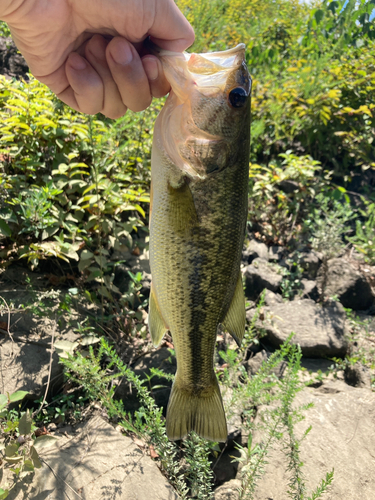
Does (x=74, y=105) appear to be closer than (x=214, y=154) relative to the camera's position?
No

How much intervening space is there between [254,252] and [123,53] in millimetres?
3163

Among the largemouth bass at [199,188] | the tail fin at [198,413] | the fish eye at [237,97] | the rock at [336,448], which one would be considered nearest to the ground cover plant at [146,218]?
the rock at [336,448]

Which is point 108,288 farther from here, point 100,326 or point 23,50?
Result: point 23,50

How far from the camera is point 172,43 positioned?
5.99ft

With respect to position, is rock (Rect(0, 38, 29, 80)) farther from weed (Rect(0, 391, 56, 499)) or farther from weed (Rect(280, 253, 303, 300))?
weed (Rect(0, 391, 56, 499))

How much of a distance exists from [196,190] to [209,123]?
31 cm

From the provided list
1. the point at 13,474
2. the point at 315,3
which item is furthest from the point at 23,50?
the point at 315,3

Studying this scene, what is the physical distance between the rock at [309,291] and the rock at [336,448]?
1187 millimetres

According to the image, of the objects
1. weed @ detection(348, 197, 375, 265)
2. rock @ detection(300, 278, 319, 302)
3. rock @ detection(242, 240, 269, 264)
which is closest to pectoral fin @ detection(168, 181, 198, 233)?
rock @ detection(242, 240, 269, 264)

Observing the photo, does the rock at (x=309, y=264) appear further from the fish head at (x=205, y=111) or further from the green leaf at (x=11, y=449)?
the green leaf at (x=11, y=449)

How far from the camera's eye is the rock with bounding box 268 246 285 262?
458 centimetres

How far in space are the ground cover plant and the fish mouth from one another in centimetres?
140

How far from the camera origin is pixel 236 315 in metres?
1.80

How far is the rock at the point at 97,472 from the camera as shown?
214 cm
